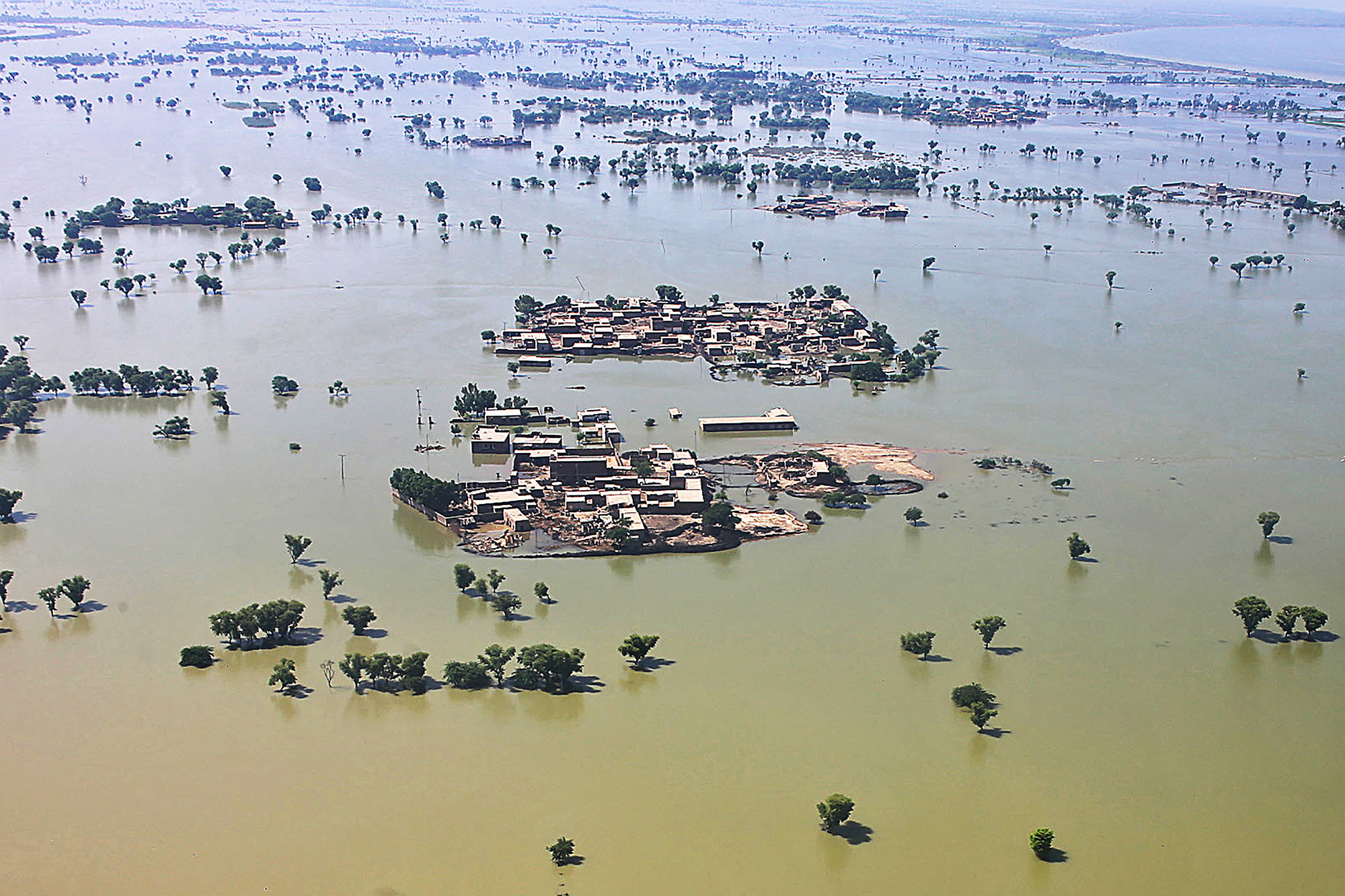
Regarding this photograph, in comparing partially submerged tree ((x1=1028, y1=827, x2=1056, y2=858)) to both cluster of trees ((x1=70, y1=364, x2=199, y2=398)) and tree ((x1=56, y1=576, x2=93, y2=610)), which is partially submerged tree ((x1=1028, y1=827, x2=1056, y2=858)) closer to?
tree ((x1=56, y1=576, x2=93, y2=610))

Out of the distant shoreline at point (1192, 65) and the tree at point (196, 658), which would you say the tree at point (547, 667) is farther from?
the distant shoreline at point (1192, 65)

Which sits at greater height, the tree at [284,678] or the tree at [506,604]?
the tree at [506,604]

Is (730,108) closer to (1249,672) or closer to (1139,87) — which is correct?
(1139,87)

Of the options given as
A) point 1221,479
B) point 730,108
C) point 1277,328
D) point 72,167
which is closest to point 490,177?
point 72,167

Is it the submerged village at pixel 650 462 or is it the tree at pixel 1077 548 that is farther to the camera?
the submerged village at pixel 650 462

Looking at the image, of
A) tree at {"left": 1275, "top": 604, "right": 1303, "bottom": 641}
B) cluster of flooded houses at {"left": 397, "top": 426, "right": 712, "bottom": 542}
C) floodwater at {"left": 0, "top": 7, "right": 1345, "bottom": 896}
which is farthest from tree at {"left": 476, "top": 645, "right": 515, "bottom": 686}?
tree at {"left": 1275, "top": 604, "right": 1303, "bottom": 641}

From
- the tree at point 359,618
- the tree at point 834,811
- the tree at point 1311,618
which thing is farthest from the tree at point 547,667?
the tree at point 1311,618

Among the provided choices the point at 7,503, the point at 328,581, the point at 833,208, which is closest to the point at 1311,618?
the point at 328,581
